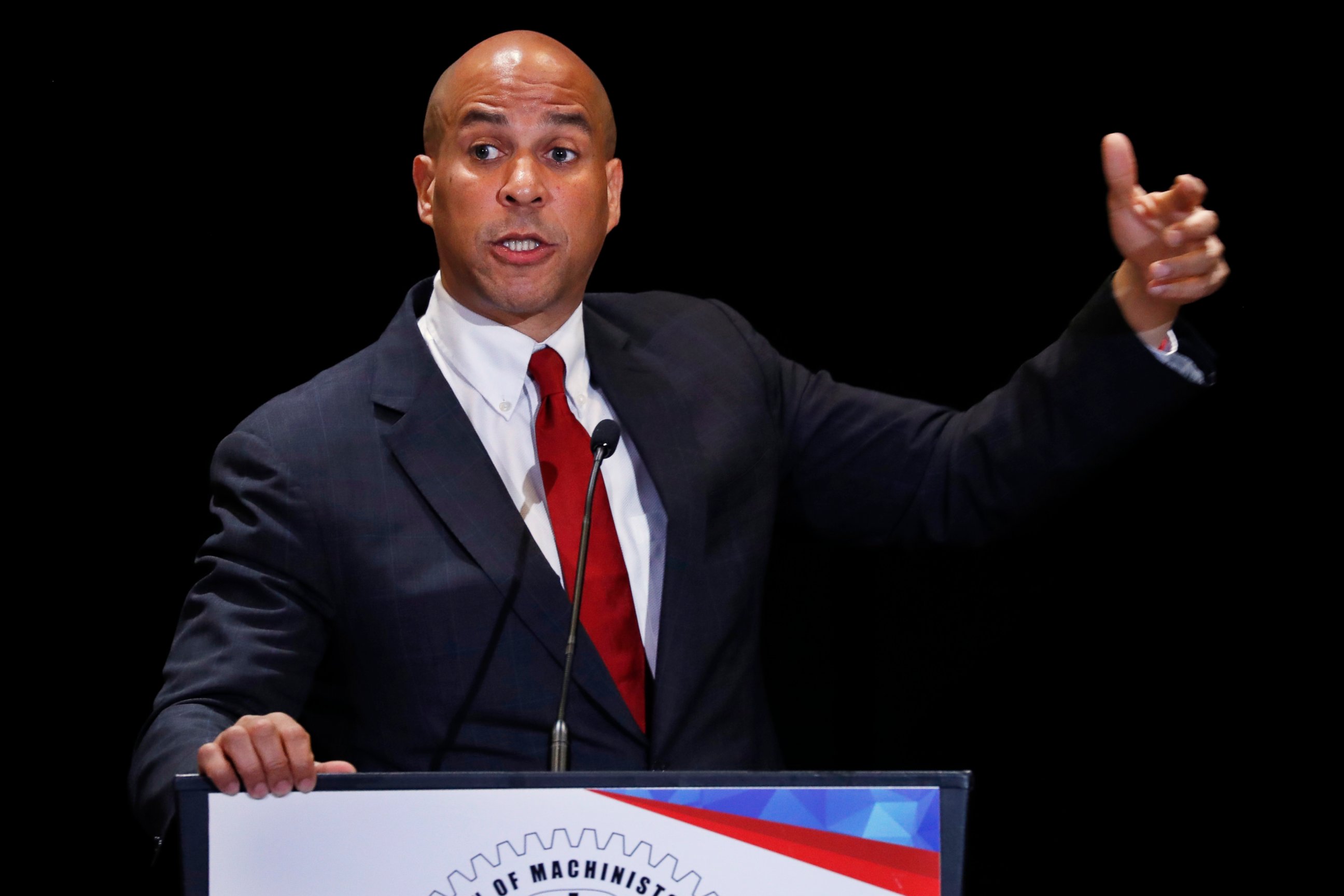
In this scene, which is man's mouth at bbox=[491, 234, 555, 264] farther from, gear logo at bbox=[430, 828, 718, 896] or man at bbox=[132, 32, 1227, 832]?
gear logo at bbox=[430, 828, 718, 896]

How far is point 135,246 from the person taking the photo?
6.87 ft

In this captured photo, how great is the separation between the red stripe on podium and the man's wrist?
694 millimetres

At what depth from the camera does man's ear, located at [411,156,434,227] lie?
173cm

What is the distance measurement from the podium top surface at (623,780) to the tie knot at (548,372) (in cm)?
62

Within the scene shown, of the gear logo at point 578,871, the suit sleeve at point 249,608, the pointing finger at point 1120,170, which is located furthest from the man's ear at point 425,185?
the gear logo at point 578,871

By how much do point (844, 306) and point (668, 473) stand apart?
696 mm

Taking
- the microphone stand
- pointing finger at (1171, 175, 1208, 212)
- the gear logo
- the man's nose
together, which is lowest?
the gear logo

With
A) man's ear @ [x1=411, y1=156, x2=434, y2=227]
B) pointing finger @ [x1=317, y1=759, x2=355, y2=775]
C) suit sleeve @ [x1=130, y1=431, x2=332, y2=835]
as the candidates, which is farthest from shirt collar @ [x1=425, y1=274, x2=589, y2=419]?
pointing finger @ [x1=317, y1=759, x2=355, y2=775]

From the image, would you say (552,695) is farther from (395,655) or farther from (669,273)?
(669,273)

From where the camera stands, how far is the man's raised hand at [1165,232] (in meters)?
1.39

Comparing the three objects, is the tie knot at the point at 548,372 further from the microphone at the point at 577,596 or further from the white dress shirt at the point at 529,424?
the microphone at the point at 577,596

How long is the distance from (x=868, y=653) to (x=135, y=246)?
124 centimetres

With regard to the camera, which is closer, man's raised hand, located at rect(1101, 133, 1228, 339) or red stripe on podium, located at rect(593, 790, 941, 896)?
red stripe on podium, located at rect(593, 790, 941, 896)

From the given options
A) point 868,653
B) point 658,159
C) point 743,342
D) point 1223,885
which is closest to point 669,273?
point 658,159
